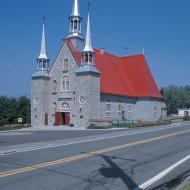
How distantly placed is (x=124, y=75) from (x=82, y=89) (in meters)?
14.2

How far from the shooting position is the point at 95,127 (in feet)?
146

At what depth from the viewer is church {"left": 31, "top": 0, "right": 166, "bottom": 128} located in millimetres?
48000

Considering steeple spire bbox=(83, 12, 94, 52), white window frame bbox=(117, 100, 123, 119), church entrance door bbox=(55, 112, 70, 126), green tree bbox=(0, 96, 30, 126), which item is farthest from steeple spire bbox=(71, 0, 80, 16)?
green tree bbox=(0, 96, 30, 126)

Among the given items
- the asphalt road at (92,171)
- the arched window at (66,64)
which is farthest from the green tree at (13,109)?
the asphalt road at (92,171)

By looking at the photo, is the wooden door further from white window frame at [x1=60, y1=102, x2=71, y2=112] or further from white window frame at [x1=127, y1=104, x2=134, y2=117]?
white window frame at [x1=127, y1=104, x2=134, y2=117]

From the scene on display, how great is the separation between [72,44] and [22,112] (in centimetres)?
1406

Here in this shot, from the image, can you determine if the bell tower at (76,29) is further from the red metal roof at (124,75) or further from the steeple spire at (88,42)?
the steeple spire at (88,42)

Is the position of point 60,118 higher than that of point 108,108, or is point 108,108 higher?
point 108,108

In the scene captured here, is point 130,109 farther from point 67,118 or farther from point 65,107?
point 67,118

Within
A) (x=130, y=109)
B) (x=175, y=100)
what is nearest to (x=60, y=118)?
(x=130, y=109)

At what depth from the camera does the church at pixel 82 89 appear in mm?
48000

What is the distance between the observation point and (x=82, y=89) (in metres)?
48.1

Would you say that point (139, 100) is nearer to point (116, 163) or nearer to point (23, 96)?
point (23, 96)

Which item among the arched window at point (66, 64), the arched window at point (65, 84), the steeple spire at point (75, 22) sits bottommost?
the arched window at point (65, 84)
